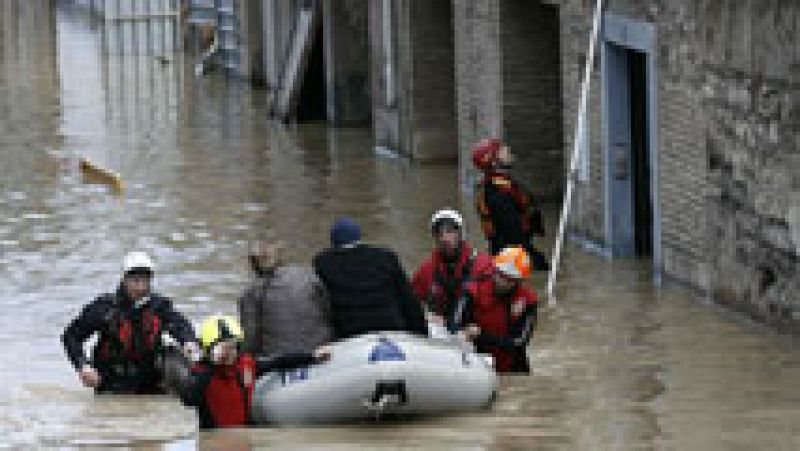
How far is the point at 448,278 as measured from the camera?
15867 millimetres

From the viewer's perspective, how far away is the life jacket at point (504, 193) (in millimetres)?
20844

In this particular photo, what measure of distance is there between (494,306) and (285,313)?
1.46 metres

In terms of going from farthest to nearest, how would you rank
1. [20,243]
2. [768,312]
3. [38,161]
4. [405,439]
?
[38,161] < [20,243] < [768,312] < [405,439]

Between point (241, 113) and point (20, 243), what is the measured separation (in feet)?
50.9

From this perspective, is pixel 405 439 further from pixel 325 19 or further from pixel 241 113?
pixel 241 113

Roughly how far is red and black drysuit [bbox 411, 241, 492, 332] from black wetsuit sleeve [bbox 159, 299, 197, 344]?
1.62m

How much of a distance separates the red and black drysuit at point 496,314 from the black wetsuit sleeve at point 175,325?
5.84ft

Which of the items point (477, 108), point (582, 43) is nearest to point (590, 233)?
point (582, 43)

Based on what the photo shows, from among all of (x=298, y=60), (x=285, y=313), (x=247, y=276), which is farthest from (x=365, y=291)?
(x=298, y=60)

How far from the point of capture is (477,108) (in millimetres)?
28562

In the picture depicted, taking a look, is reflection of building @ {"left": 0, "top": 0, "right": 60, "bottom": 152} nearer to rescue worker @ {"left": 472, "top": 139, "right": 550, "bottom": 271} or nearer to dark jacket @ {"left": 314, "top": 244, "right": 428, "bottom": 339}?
rescue worker @ {"left": 472, "top": 139, "right": 550, "bottom": 271}

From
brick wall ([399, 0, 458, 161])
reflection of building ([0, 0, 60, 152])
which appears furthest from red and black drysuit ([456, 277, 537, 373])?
reflection of building ([0, 0, 60, 152])

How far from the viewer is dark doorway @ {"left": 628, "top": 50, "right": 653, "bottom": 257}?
23.0m

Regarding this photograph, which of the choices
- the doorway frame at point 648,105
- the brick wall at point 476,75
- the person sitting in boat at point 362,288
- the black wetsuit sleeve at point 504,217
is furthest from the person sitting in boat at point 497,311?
the brick wall at point 476,75
